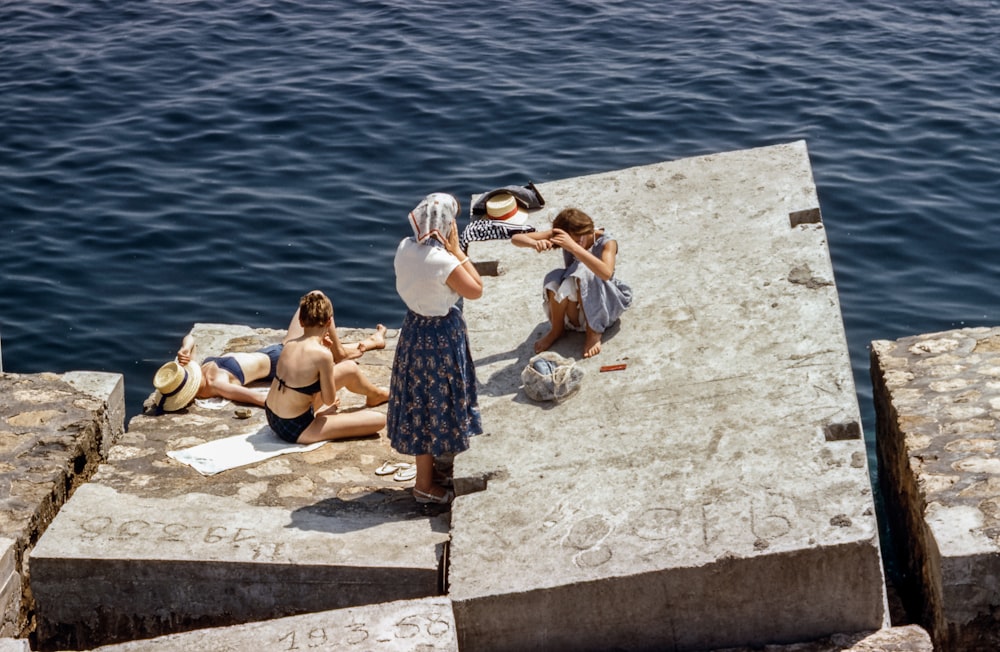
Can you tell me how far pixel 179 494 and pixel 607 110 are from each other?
964cm

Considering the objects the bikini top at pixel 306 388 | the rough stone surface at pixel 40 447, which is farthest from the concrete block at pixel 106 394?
the bikini top at pixel 306 388

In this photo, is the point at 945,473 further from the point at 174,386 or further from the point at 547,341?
the point at 174,386

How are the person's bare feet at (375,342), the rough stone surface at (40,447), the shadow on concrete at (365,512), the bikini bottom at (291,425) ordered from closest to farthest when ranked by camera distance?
the shadow on concrete at (365,512)
the rough stone surface at (40,447)
the bikini bottom at (291,425)
the person's bare feet at (375,342)

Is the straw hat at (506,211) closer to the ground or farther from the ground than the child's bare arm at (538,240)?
closer to the ground

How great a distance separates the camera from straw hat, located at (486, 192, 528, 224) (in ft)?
30.1

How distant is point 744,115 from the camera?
49.8 feet

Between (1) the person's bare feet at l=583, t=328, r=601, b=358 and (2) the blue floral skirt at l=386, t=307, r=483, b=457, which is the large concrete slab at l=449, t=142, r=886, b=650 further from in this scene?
(2) the blue floral skirt at l=386, t=307, r=483, b=457

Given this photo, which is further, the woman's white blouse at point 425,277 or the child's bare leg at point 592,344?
the child's bare leg at point 592,344

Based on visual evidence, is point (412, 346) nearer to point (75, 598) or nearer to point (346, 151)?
point (75, 598)

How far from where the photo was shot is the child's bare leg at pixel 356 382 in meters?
7.91

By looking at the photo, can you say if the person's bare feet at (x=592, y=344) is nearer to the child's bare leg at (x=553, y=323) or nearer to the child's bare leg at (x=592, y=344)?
the child's bare leg at (x=592, y=344)

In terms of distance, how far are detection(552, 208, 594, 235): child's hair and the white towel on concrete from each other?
6.40 ft

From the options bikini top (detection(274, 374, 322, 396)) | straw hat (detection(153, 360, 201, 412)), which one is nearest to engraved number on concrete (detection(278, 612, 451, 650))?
bikini top (detection(274, 374, 322, 396))

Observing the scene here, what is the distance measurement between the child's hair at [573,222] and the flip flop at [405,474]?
65.4 inches
